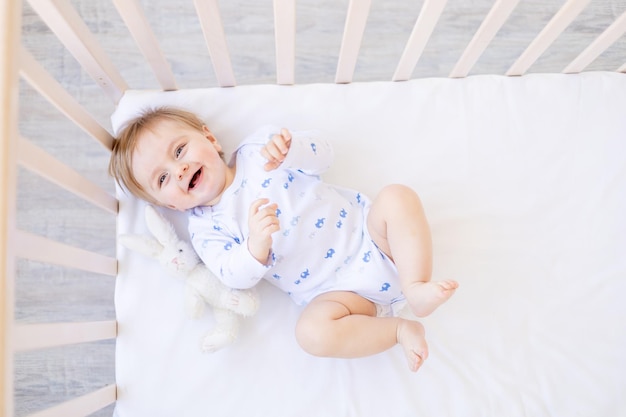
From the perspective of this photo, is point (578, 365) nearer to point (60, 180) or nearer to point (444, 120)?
point (444, 120)

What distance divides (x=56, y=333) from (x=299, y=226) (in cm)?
46

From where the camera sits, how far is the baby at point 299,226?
42.0 inches

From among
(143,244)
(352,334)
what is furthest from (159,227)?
(352,334)

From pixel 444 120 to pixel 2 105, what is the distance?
861 millimetres

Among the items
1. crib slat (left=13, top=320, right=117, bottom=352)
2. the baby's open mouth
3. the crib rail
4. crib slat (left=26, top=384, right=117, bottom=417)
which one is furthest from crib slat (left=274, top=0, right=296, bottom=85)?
crib slat (left=26, top=384, right=117, bottom=417)

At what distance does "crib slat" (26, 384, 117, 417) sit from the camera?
3.08 ft

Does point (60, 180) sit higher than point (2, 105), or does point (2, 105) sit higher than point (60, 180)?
point (2, 105)

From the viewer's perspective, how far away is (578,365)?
1.17 meters

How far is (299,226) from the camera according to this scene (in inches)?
45.0

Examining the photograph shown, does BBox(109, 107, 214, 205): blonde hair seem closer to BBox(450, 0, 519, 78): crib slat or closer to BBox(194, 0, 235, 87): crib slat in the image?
BBox(194, 0, 235, 87): crib slat

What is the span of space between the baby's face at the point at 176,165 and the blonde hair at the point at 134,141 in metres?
0.01

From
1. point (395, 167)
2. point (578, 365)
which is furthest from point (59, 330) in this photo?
point (578, 365)

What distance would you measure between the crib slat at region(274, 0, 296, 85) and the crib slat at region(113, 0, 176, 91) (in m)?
0.22

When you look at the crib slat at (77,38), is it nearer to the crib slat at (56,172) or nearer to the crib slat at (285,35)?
the crib slat at (56,172)
